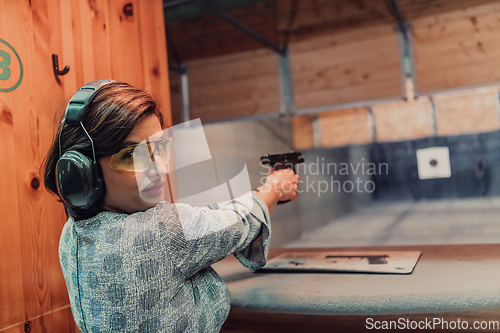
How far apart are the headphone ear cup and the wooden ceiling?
2510 millimetres

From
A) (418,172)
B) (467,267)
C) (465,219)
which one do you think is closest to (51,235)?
(467,267)

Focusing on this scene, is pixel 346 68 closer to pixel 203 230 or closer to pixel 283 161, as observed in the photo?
pixel 283 161

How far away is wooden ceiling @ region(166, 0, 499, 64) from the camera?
268cm

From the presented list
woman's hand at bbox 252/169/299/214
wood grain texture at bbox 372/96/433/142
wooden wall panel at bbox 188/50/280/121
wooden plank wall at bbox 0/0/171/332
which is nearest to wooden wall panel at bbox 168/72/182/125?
wooden wall panel at bbox 188/50/280/121

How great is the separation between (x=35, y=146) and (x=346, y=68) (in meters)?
2.33

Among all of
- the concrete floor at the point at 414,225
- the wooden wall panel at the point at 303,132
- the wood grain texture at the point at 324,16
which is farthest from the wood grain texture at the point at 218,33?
the concrete floor at the point at 414,225

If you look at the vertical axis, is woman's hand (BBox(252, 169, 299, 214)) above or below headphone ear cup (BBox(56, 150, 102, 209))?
below

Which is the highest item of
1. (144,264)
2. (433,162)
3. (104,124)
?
(104,124)

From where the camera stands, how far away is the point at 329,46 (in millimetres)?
2855

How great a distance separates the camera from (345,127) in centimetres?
361

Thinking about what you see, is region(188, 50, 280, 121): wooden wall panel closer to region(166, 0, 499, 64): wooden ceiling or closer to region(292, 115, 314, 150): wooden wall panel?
region(166, 0, 499, 64): wooden ceiling

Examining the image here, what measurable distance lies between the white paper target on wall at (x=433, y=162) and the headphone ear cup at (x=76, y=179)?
3.07 meters

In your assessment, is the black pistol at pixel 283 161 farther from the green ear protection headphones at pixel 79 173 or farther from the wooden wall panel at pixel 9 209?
the wooden wall panel at pixel 9 209

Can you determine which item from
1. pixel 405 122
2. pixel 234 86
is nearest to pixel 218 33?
pixel 234 86
